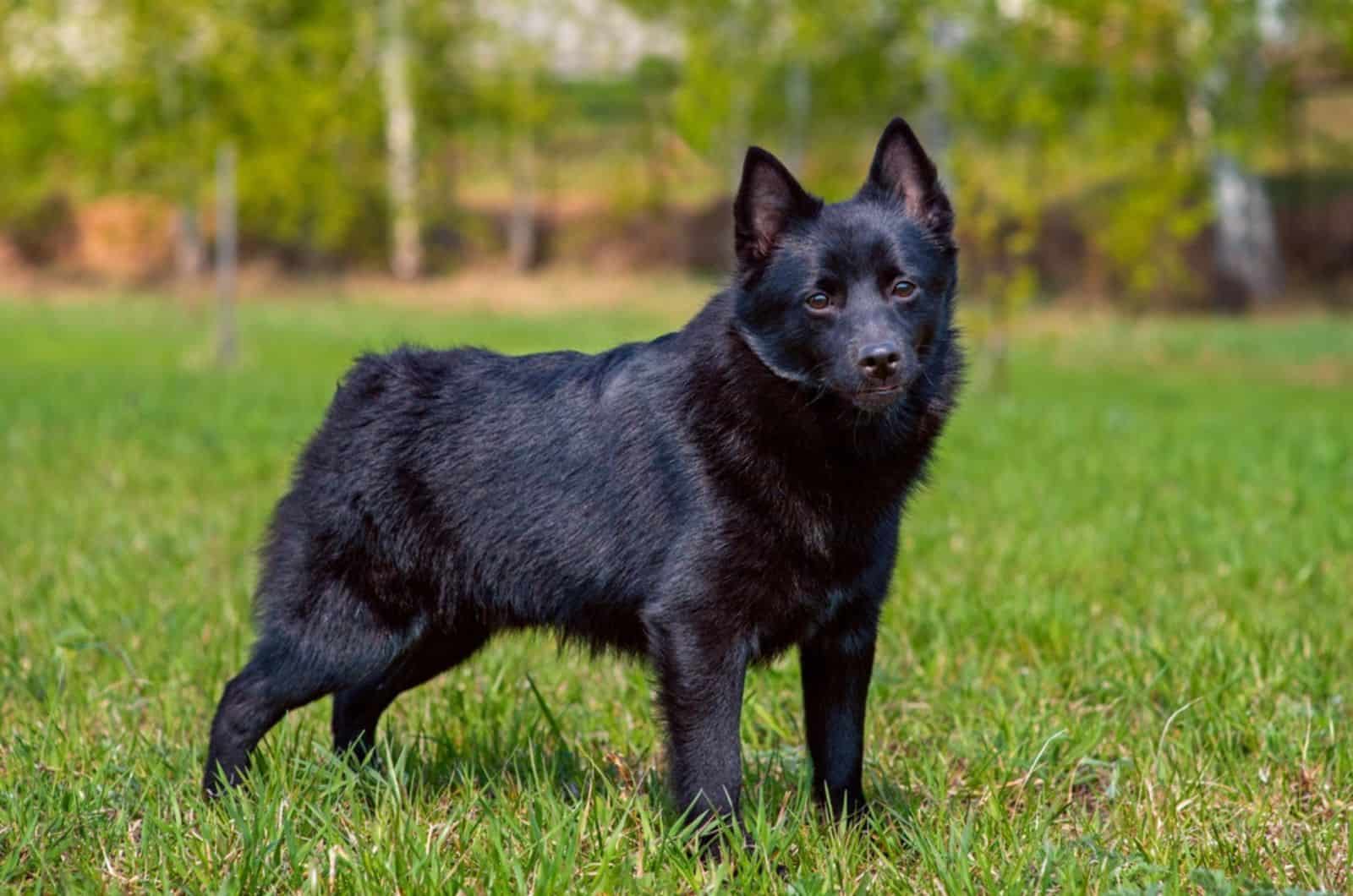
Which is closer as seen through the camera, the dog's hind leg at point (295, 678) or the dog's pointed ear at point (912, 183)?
the dog's pointed ear at point (912, 183)

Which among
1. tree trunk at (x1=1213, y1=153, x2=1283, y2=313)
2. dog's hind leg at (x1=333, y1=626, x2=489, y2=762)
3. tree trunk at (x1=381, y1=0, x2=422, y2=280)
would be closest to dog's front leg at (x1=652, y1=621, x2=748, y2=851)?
dog's hind leg at (x1=333, y1=626, x2=489, y2=762)

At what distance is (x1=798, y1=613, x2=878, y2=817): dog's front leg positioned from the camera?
384 centimetres

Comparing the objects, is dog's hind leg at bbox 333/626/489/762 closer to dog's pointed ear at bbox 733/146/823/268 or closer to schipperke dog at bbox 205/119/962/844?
schipperke dog at bbox 205/119/962/844

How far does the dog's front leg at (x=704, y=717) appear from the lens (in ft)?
11.7

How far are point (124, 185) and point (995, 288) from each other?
94.0 ft

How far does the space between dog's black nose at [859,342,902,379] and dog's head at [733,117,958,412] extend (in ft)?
0.04

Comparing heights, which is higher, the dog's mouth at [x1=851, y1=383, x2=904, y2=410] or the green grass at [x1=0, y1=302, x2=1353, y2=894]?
the dog's mouth at [x1=851, y1=383, x2=904, y2=410]

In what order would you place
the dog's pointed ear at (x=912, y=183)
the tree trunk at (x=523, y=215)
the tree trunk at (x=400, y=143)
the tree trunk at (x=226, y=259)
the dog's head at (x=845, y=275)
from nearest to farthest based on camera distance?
the dog's head at (x=845, y=275), the dog's pointed ear at (x=912, y=183), the tree trunk at (x=226, y=259), the tree trunk at (x=400, y=143), the tree trunk at (x=523, y=215)

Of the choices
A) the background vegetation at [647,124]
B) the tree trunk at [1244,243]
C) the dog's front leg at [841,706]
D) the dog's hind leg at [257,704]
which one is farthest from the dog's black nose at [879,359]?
the tree trunk at [1244,243]

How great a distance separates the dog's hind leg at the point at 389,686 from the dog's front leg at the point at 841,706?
0.97 m

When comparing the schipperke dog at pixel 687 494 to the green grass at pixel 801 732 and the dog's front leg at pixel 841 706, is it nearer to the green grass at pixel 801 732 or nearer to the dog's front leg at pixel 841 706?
the dog's front leg at pixel 841 706

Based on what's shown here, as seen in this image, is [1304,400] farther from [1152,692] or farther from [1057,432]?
[1152,692]

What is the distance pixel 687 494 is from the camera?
3744mm

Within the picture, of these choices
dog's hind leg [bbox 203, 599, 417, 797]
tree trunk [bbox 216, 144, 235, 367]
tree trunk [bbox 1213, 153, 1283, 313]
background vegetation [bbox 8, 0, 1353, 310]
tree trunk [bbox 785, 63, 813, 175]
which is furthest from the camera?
tree trunk [bbox 785, 63, 813, 175]
